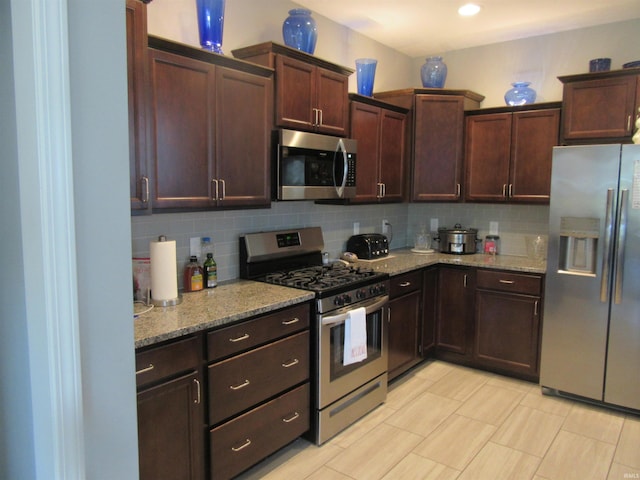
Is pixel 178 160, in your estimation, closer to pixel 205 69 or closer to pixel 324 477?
pixel 205 69

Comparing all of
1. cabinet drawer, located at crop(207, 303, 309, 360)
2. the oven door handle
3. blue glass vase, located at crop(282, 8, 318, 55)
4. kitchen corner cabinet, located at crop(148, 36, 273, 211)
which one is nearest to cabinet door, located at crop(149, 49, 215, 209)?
kitchen corner cabinet, located at crop(148, 36, 273, 211)

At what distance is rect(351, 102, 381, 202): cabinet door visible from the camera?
3.53 meters

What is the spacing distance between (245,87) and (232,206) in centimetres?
68

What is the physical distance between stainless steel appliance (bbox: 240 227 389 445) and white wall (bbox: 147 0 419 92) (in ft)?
4.22

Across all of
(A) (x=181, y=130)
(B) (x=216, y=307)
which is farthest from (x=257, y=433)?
(A) (x=181, y=130)

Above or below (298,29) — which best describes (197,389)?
below

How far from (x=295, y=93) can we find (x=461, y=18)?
1.72 m

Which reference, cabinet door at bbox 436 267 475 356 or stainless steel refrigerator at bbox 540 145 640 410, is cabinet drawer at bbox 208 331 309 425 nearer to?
cabinet door at bbox 436 267 475 356

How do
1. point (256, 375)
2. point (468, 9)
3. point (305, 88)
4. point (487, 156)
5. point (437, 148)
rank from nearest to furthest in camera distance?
point (256, 375), point (305, 88), point (468, 9), point (487, 156), point (437, 148)

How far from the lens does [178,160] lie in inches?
89.3

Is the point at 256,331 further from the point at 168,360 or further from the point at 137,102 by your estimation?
the point at 137,102

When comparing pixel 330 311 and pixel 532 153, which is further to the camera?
pixel 532 153

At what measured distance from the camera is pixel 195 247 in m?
2.74

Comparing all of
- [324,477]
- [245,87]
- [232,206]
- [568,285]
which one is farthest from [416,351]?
[245,87]
